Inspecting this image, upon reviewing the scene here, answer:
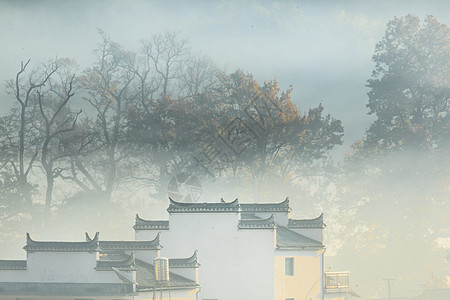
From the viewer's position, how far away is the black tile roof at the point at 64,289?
46.7m

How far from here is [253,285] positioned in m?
56.8

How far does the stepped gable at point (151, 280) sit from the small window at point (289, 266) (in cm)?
744

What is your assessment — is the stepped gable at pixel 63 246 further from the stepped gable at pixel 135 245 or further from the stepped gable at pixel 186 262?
the stepped gable at pixel 186 262

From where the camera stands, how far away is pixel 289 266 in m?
58.0

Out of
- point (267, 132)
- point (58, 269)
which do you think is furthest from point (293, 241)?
point (267, 132)

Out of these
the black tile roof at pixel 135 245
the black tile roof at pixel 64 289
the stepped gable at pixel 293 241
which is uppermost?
the stepped gable at pixel 293 241

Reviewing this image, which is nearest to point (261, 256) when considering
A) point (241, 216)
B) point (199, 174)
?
point (241, 216)

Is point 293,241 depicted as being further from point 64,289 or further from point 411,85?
point 411,85

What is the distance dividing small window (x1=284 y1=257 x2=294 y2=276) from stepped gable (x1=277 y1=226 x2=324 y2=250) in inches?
29.7

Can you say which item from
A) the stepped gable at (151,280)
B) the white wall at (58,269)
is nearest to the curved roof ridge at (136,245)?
the stepped gable at (151,280)

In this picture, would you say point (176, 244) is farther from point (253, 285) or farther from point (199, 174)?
point (199, 174)

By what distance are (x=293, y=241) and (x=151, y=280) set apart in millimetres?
13034

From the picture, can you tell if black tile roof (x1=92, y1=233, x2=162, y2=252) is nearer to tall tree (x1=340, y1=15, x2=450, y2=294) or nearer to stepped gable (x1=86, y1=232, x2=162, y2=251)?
stepped gable (x1=86, y1=232, x2=162, y2=251)

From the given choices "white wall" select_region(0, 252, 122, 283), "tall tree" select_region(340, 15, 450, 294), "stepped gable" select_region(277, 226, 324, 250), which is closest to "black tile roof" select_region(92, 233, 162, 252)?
"white wall" select_region(0, 252, 122, 283)
